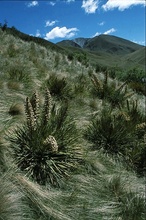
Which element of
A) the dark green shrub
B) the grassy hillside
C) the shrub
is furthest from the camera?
the shrub

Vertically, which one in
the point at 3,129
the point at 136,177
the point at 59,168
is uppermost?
the point at 3,129

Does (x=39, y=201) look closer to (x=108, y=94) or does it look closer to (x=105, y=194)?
(x=105, y=194)

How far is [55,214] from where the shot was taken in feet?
11.5

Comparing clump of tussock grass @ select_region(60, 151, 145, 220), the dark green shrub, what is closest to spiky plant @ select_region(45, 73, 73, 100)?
the dark green shrub

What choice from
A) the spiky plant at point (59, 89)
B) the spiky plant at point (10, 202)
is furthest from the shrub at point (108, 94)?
the spiky plant at point (10, 202)

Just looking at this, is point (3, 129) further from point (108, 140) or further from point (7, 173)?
point (108, 140)

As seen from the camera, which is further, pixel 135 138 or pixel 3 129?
pixel 135 138

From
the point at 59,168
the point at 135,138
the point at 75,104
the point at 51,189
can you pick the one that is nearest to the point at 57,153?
the point at 59,168

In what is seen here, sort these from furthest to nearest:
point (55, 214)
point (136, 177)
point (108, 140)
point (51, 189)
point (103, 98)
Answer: point (103, 98) → point (108, 140) → point (136, 177) → point (51, 189) → point (55, 214)

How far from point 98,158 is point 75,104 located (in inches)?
97.1

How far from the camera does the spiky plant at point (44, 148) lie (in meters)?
4.25

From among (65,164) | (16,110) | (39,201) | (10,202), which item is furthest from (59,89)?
(10,202)

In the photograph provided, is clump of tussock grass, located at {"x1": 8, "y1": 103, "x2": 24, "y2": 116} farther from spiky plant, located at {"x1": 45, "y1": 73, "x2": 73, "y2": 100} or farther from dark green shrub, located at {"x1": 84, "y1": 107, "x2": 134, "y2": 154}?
spiky plant, located at {"x1": 45, "y1": 73, "x2": 73, "y2": 100}

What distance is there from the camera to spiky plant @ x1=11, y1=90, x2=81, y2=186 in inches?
167
